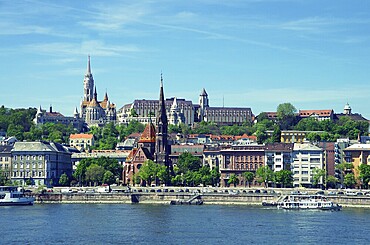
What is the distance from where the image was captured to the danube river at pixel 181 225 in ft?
232

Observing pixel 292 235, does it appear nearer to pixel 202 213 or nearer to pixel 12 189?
pixel 202 213

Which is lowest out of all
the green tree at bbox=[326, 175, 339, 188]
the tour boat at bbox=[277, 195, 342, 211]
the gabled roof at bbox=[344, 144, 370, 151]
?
the tour boat at bbox=[277, 195, 342, 211]

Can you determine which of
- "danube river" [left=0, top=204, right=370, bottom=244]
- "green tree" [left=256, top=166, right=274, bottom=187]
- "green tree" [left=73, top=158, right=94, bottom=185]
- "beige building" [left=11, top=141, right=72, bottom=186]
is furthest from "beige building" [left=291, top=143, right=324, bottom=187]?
"beige building" [left=11, top=141, right=72, bottom=186]

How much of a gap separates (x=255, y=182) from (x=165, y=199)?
25.2 m

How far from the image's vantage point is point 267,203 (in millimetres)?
105438

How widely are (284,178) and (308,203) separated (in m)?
25.3

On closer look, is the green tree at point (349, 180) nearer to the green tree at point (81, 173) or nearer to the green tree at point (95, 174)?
the green tree at point (95, 174)

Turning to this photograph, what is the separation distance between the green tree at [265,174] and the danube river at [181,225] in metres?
25.8

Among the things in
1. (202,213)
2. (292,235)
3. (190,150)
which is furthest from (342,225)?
(190,150)

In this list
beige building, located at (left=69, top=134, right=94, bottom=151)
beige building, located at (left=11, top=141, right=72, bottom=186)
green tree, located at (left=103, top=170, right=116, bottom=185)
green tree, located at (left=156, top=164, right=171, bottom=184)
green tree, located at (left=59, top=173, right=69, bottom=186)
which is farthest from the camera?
beige building, located at (left=69, top=134, right=94, bottom=151)

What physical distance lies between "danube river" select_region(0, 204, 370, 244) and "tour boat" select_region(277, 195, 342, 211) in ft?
5.11

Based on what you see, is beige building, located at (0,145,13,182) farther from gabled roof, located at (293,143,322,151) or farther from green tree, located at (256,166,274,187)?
gabled roof, located at (293,143,322,151)

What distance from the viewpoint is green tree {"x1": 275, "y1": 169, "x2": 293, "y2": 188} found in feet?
416

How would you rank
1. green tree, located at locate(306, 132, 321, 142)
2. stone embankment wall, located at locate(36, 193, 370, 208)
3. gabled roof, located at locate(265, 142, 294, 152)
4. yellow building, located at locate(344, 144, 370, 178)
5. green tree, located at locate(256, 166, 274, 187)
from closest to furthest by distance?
stone embankment wall, located at locate(36, 193, 370, 208)
green tree, located at locate(256, 166, 274, 187)
yellow building, located at locate(344, 144, 370, 178)
gabled roof, located at locate(265, 142, 294, 152)
green tree, located at locate(306, 132, 321, 142)
